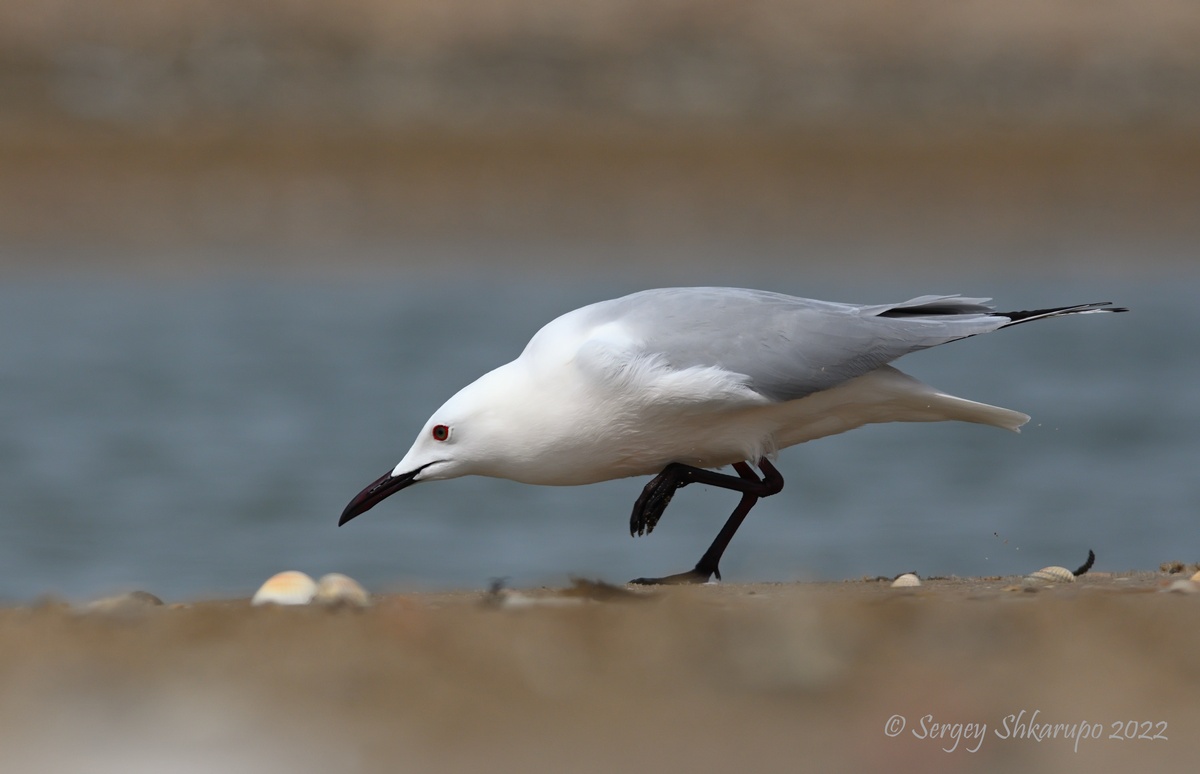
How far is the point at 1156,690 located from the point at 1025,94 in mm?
17351

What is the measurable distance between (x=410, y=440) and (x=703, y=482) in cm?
667

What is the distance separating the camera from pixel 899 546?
30.6ft

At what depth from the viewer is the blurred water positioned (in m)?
9.11

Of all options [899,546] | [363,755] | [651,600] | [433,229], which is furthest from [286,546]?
[433,229]

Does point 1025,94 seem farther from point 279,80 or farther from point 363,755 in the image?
point 363,755

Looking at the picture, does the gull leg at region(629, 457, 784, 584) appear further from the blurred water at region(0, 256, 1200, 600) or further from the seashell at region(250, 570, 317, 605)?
the seashell at region(250, 570, 317, 605)

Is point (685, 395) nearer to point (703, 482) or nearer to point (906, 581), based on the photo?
point (703, 482)

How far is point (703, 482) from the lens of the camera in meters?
5.55

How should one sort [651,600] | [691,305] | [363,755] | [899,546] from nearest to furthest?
[363,755]
[651,600]
[691,305]
[899,546]

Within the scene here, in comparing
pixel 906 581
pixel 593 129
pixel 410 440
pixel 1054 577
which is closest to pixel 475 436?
pixel 906 581

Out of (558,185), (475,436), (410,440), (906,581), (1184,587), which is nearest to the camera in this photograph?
(1184,587)

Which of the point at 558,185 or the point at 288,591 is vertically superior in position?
the point at 558,185

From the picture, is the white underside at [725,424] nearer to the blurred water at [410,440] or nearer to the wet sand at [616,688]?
the blurred water at [410,440]

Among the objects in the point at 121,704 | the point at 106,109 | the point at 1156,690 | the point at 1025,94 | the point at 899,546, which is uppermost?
the point at 106,109
